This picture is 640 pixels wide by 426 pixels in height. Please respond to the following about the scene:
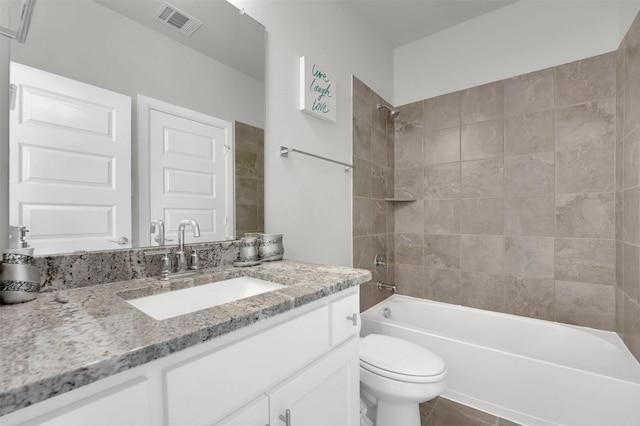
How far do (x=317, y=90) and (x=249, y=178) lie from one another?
70 cm

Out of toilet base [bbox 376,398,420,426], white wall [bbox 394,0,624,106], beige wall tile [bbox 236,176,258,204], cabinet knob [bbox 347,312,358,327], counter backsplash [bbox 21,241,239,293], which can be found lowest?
toilet base [bbox 376,398,420,426]

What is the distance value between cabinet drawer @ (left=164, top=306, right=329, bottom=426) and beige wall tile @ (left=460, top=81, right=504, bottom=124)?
2.06 metres

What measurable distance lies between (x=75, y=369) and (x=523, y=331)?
2317mm

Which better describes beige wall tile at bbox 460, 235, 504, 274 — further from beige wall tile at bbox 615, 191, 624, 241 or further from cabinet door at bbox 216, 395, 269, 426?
cabinet door at bbox 216, 395, 269, 426

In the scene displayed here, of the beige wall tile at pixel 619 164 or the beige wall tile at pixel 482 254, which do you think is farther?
the beige wall tile at pixel 482 254

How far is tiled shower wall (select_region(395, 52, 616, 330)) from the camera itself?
1.78 m

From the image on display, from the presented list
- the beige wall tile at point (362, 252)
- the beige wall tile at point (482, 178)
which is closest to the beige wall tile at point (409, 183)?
the beige wall tile at point (482, 178)

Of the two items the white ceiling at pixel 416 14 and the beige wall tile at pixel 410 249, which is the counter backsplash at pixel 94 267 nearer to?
the beige wall tile at pixel 410 249

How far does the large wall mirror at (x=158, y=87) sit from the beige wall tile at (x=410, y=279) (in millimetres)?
1565

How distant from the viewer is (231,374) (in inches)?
24.7

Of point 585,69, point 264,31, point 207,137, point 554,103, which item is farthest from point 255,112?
point 585,69

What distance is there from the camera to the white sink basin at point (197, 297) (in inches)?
33.6

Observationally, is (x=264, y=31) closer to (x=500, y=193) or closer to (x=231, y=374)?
(x=231, y=374)

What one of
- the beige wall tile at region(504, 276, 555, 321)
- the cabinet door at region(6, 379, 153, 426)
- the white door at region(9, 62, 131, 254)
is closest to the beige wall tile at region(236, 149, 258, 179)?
the white door at region(9, 62, 131, 254)
